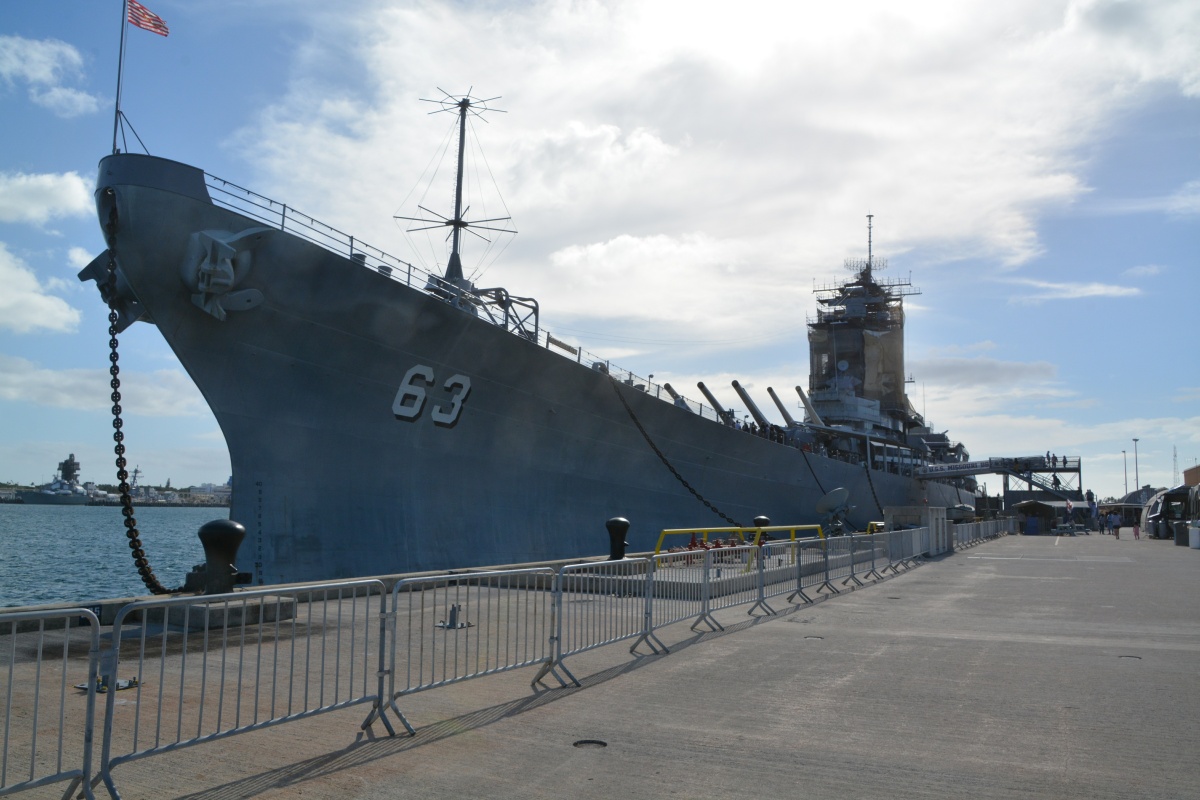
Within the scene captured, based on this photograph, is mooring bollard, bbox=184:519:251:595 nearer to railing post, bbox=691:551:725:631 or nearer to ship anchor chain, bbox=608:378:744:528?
railing post, bbox=691:551:725:631

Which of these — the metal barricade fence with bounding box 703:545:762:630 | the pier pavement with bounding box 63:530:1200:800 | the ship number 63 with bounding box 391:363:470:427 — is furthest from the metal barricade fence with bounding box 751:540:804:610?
the ship number 63 with bounding box 391:363:470:427

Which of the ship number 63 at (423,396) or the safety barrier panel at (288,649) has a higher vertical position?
the ship number 63 at (423,396)

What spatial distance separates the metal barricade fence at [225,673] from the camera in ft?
14.1

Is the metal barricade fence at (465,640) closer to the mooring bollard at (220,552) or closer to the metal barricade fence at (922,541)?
the mooring bollard at (220,552)

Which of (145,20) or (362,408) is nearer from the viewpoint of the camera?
(145,20)

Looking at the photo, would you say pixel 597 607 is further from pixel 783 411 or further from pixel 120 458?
pixel 783 411

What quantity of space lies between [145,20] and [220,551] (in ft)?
26.0

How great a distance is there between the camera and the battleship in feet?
41.9

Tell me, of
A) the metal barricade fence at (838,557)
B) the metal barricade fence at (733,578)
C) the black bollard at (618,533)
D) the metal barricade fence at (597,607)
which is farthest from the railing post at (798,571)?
the metal barricade fence at (597,607)

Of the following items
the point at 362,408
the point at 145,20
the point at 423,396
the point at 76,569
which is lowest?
the point at 76,569

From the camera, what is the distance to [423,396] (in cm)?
1564

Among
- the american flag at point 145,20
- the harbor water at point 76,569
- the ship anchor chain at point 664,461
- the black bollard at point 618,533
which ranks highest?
the american flag at point 145,20

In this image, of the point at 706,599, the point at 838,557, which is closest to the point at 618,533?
the point at 706,599

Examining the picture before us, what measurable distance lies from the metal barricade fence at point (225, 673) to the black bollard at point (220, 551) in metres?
0.32
